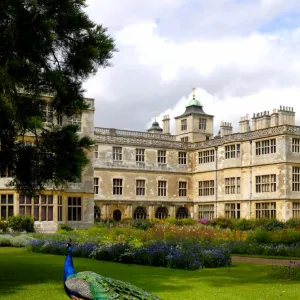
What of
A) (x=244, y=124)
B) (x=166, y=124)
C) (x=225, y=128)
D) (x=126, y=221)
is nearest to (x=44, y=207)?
(x=126, y=221)

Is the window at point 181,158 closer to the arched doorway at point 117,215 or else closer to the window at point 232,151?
the window at point 232,151

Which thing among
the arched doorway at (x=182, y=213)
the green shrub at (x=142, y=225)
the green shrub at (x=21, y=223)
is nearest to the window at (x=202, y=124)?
the arched doorway at (x=182, y=213)

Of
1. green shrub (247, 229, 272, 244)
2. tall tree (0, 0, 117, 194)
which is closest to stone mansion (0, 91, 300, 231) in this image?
green shrub (247, 229, 272, 244)

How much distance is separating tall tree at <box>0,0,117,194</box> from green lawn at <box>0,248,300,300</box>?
2.23m

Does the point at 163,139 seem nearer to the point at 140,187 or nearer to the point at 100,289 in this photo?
the point at 140,187

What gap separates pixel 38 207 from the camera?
1133 inches

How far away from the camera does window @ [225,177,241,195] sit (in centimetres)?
3788

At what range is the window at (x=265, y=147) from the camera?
35562 mm

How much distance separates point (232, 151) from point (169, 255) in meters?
24.6

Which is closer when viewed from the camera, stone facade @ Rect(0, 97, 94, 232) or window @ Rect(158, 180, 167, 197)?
stone facade @ Rect(0, 97, 94, 232)

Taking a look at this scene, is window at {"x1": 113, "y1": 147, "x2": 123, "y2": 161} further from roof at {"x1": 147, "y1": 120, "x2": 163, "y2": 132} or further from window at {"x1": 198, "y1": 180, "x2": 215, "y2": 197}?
roof at {"x1": 147, "y1": 120, "x2": 163, "y2": 132}

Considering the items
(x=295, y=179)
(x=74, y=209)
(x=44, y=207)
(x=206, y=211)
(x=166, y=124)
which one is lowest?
(x=206, y=211)

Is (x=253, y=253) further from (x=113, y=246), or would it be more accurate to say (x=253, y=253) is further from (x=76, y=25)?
(x=76, y=25)

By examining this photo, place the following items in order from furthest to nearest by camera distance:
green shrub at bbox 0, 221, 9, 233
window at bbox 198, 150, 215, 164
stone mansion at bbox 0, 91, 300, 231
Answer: window at bbox 198, 150, 215, 164, stone mansion at bbox 0, 91, 300, 231, green shrub at bbox 0, 221, 9, 233
